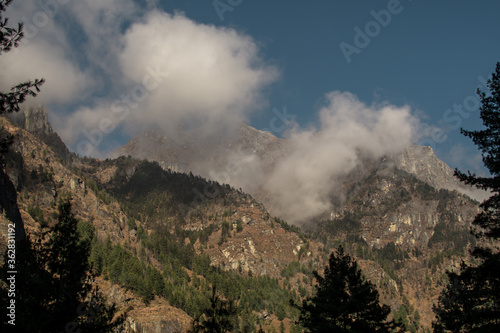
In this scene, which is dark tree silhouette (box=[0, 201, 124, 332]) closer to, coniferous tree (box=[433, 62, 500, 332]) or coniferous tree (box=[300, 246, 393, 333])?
coniferous tree (box=[300, 246, 393, 333])

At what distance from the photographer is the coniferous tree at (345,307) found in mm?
30125

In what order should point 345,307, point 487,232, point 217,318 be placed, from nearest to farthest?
point 487,232 → point 345,307 → point 217,318

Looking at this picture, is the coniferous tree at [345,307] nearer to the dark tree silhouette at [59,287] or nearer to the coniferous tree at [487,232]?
the coniferous tree at [487,232]

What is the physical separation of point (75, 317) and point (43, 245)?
5763 mm

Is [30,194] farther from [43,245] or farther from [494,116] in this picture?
[494,116]

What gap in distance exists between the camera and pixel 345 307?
29.8 meters

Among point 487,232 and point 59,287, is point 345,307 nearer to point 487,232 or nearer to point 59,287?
point 487,232

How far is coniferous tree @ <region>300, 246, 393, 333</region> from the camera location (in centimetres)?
3012

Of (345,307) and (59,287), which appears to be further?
(345,307)

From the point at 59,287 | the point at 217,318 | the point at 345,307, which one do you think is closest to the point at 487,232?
the point at 345,307

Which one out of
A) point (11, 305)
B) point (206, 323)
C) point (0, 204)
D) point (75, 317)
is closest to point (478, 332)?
point (206, 323)

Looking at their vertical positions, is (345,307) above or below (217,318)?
above

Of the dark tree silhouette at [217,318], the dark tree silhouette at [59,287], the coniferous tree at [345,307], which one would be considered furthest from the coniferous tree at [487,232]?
the dark tree silhouette at [59,287]

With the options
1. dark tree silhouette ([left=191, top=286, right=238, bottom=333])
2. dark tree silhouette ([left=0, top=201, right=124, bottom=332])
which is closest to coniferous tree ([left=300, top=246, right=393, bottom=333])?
dark tree silhouette ([left=191, top=286, right=238, bottom=333])
